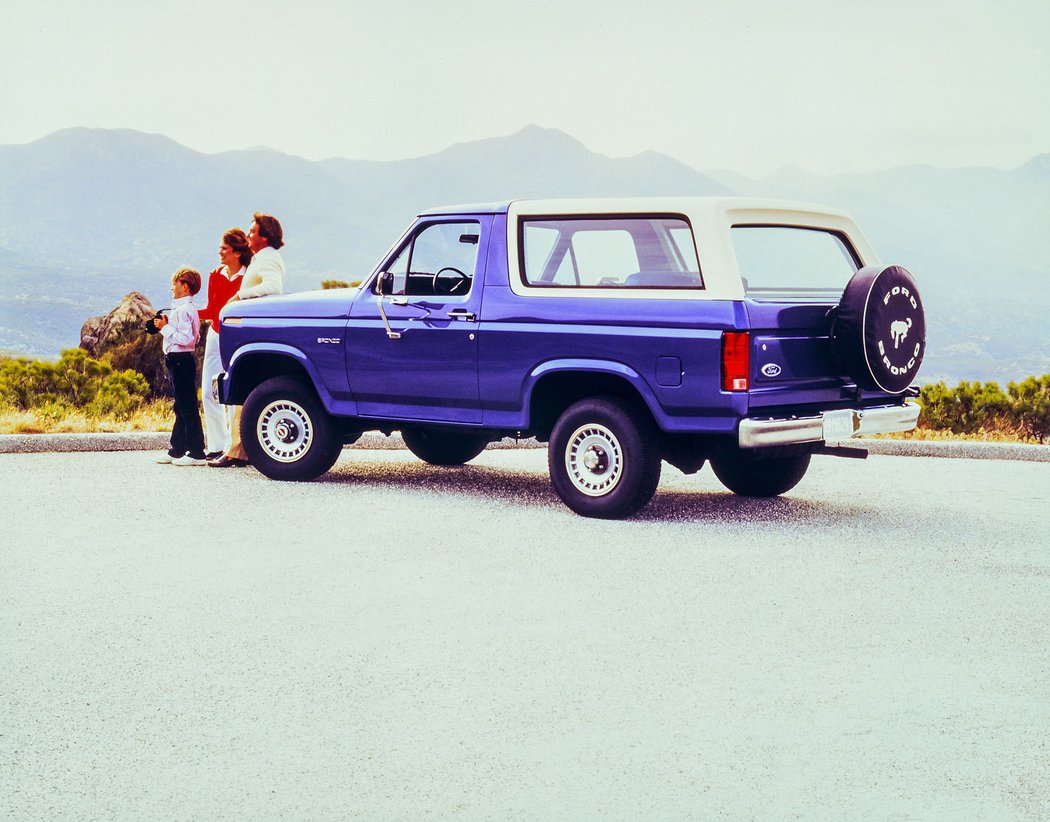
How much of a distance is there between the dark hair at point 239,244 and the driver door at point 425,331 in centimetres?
197

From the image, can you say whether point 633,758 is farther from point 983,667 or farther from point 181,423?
point 181,423

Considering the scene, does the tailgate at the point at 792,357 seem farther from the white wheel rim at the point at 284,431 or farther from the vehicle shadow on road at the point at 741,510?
the white wheel rim at the point at 284,431

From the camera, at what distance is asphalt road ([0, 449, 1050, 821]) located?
399 cm

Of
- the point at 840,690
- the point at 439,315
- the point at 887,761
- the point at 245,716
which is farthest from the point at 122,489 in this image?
the point at 887,761

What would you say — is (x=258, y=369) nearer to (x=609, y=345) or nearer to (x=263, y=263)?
(x=263, y=263)

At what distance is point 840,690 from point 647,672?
746 mm

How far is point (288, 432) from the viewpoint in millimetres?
10688

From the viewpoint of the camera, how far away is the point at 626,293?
348 inches

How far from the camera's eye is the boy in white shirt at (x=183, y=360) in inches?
449

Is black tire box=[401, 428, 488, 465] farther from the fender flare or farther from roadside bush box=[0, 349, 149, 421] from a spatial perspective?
roadside bush box=[0, 349, 149, 421]

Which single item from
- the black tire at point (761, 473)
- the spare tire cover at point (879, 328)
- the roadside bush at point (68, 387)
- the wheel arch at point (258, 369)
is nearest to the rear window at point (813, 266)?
the spare tire cover at point (879, 328)

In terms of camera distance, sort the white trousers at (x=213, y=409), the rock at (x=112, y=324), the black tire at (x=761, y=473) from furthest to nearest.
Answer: the rock at (x=112, y=324) < the white trousers at (x=213, y=409) < the black tire at (x=761, y=473)

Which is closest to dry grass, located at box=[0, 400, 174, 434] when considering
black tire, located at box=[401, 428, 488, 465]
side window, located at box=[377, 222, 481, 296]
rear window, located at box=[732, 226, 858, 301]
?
black tire, located at box=[401, 428, 488, 465]

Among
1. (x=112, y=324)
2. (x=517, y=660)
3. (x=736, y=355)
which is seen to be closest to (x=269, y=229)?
(x=736, y=355)
